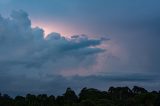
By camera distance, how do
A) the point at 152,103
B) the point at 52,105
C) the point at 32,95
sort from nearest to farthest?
the point at 152,103, the point at 52,105, the point at 32,95

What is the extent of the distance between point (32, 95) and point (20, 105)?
48.9 feet

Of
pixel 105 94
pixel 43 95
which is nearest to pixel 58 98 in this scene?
pixel 43 95

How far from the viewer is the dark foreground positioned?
527 feet

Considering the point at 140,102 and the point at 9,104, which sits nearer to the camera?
the point at 140,102

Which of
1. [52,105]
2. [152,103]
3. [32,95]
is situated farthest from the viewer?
[32,95]

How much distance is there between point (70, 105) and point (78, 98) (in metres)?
25.9

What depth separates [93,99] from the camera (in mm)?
174250

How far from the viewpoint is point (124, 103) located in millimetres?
165500

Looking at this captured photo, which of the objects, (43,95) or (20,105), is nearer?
(20,105)

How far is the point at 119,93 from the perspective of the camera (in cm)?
19650

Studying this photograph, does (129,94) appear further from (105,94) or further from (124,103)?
(124,103)

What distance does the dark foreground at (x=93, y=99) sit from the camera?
161m

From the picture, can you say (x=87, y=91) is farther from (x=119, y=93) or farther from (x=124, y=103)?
(x=124, y=103)

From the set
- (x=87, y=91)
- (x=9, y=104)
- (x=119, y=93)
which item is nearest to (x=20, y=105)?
(x=9, y=104)
